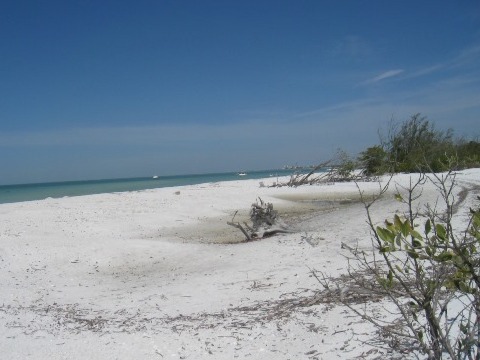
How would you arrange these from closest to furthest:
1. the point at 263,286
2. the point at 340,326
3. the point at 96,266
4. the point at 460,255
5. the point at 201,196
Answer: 1. the point at 460,255
2. the point at 340,326
3. the point at 263,286
4. the point at 96,266
5. the point at 201,196

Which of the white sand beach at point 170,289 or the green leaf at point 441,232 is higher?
the green leaf at point 441,232

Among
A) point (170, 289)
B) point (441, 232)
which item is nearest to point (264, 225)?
point (170, 289)

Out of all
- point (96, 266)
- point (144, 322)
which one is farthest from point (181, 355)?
point (96, 266)

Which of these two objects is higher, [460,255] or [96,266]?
[460,255]

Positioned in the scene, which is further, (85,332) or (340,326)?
(85,332)

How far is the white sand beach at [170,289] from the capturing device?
387 centimetres

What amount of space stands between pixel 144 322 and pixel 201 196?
14.0 m

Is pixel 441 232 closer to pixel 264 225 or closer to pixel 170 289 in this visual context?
pixel 170 289

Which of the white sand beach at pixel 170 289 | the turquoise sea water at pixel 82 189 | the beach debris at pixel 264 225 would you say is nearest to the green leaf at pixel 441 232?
the white sand beach at pixel 170 289

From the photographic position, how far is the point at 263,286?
5621 mm

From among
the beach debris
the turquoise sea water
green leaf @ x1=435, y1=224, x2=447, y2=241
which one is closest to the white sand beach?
the beach debris

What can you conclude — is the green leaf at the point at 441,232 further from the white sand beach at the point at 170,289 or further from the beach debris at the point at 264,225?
the beach debris at the point at 264,225

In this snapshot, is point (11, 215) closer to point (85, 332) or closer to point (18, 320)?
point (18, 320)

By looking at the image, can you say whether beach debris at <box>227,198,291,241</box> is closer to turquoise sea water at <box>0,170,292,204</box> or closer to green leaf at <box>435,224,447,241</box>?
green leaf at <box>435,224,447,241</box>
